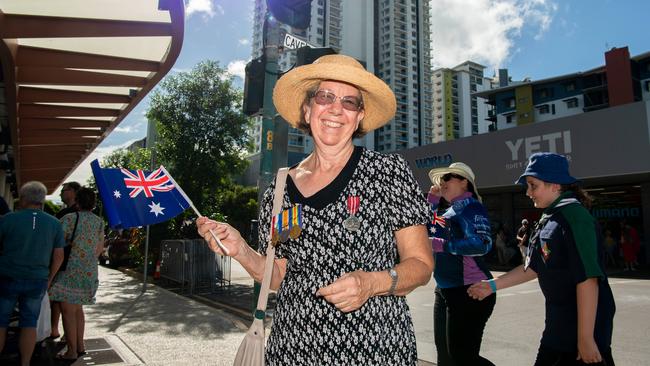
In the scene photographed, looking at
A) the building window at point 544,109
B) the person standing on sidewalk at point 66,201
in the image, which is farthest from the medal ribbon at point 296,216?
the building window at point 544,109

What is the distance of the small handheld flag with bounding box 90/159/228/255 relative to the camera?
9.61 feet

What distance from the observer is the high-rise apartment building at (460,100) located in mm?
126062

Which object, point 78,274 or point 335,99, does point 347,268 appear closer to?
point 335,99

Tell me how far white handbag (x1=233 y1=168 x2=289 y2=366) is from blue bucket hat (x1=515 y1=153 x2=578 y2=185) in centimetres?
169

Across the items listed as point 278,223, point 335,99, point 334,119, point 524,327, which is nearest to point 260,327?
point 278,223

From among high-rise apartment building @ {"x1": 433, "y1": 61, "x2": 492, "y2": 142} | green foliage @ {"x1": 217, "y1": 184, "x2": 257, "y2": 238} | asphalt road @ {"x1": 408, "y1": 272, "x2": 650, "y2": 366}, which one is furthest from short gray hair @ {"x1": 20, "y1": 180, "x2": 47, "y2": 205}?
high-rise apartment building @ {"x1": 433, "y1": 61, "x2": 492, "y2": 142}

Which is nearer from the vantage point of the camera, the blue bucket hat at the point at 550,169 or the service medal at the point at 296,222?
the service medal at the point at 296,222

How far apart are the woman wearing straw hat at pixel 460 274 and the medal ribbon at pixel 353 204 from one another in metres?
1.61

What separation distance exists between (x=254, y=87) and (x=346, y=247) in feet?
12.7

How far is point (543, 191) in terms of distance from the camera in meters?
2.84

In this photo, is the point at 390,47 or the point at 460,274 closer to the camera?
the point at 460,274

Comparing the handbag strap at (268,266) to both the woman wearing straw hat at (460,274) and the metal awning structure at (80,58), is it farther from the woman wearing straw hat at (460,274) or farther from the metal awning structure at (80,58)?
the metal awning structure at (80,58)

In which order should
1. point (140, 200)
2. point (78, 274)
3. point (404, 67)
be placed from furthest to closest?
point (404, 67) < point (78, 274) < point (140, 200)

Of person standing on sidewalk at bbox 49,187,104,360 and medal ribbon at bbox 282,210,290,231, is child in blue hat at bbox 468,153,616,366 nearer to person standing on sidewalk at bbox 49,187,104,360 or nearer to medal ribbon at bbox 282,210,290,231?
medal ribbon at bbox 282,210,290,231
